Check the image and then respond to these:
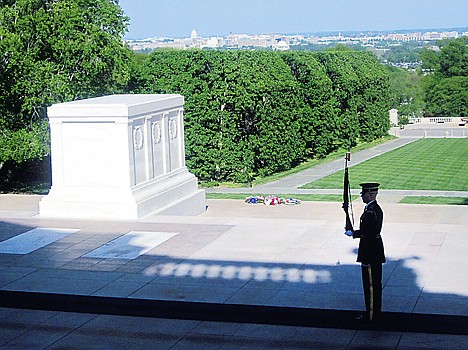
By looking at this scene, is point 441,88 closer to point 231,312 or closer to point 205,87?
point 205,87

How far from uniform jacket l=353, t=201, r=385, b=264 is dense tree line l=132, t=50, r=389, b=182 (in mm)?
21456

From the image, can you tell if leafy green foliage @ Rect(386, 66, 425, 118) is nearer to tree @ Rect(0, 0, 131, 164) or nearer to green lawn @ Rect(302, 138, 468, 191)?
green lawn @ Rect(302, 138, 468, 191)

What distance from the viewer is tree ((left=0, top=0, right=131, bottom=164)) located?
22.2 m

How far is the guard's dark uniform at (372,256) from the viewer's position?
8.80 m

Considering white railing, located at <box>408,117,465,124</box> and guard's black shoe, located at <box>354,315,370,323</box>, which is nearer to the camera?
guard's black shoe, located at <box>354,315,370,323</box>

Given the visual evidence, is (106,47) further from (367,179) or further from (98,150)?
(367,179)

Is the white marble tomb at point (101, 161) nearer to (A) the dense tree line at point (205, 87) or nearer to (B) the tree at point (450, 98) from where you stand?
(A) the dense tree line at point (205, 87)

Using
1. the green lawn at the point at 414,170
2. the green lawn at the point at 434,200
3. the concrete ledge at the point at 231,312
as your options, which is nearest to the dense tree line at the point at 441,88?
the green lawn at the point at 414,170

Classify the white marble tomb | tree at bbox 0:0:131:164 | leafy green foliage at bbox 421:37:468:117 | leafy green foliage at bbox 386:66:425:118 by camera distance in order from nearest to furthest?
the white marble tomb, tree at bbox 0:0:131:164, leafy green foliage at bbox 386:66:425:118, leafy green foliage at bbox 421:37:468:117

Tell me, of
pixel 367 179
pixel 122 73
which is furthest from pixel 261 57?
pixel 122 73

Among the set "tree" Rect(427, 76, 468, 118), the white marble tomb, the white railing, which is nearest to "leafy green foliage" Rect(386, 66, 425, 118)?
the white railing

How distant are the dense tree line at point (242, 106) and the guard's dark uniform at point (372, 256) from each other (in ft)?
70.4

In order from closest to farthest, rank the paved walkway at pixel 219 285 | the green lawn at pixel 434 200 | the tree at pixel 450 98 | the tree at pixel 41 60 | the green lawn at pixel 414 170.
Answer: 1. the paved walkway at pixel 219 285
2. the tree at pixel 41 60
3. the green lawn at pixel 434 200
4. the green lawn at pixel 414 170
5. the tree at pixel 450 98

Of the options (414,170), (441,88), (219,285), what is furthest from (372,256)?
(441,88)
